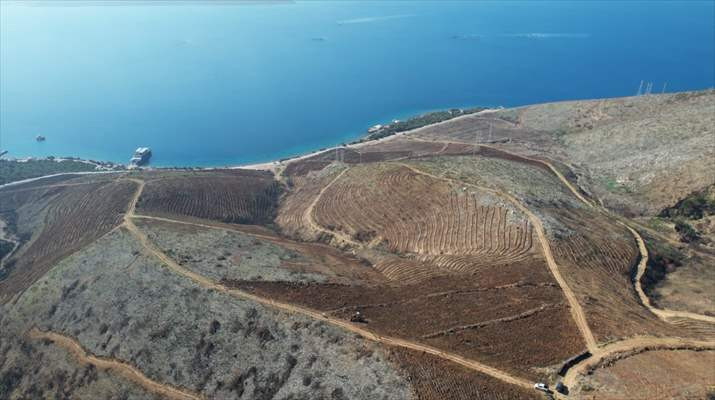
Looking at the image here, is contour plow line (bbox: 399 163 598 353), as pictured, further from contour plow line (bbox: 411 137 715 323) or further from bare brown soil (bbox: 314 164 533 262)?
contour plow line (bbox: 411 137 715 323)

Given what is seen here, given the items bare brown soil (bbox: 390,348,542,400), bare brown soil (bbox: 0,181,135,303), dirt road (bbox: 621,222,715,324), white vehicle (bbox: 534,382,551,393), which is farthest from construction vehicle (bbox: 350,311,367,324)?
bare brown soil (bbox: 0,181,135,303)

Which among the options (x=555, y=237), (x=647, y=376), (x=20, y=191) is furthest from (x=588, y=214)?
(x=20, y=191)

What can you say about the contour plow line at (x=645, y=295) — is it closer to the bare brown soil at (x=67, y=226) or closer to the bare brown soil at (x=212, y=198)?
the bare brown soil at (x=212, y=198)

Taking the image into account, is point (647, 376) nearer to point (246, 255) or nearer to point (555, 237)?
point (555, 237)

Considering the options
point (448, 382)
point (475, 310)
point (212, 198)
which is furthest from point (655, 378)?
point (212, 198)

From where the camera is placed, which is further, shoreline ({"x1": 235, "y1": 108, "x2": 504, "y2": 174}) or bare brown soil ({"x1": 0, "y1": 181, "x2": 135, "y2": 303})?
shoreline ({"x1": 235, "y1": 108, "x2": 504, "y2": 174})

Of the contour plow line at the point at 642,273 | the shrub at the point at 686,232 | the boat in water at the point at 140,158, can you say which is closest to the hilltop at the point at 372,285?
the shrub at the point at 686,232
